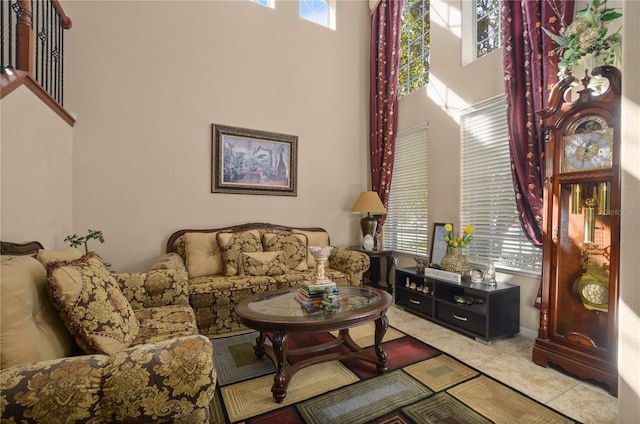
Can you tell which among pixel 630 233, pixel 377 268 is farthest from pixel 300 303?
pixel 377 268

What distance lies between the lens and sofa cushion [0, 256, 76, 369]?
108 cm

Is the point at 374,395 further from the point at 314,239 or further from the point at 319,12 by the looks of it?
the point at 319,12

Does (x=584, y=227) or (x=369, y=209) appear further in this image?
(x=369, y=209)

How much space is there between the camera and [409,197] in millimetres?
4125

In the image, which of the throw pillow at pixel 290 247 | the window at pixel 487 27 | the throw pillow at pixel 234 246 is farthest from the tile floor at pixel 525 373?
the window at pixel 487 27

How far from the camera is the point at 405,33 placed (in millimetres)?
4305

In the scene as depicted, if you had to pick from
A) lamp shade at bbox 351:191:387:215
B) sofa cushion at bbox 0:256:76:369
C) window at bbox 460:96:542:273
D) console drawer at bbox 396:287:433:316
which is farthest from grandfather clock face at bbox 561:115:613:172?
sofa cushion at bbox 0:256:76:369

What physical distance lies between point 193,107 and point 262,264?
2.03 metres

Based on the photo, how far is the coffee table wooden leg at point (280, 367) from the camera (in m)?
1.78

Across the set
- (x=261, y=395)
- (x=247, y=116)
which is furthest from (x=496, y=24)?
(x=261, y=395)

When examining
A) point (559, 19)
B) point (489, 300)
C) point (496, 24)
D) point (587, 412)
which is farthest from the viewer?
point (496, 24)

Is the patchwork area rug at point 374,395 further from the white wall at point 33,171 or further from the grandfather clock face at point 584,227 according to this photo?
the white wall at point 33,171

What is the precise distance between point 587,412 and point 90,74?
4868mm

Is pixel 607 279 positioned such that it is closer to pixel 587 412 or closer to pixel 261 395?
pixel 587 412
